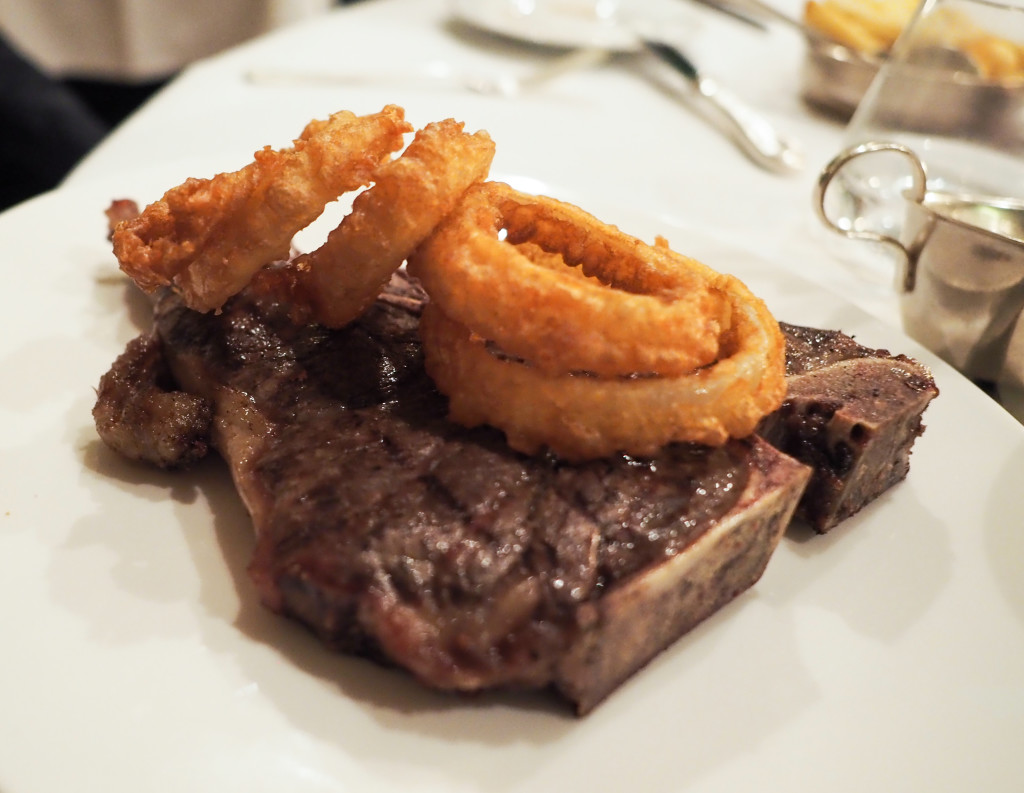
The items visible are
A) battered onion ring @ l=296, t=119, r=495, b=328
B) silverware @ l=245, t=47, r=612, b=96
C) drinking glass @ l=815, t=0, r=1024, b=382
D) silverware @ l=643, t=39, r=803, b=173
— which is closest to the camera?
battered onion ring @ l=296, t=119, r=495, b=328

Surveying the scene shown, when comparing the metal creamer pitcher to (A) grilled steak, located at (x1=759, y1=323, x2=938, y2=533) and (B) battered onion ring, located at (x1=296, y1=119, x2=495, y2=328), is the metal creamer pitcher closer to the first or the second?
(A) grilled steak, located at (x1=759, y1=323, x2=938, y2=533)

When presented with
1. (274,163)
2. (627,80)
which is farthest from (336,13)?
(274,163)

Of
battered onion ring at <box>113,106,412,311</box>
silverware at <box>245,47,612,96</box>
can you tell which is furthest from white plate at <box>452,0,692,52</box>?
battered onion ring at <box>113,106,412,311</box>

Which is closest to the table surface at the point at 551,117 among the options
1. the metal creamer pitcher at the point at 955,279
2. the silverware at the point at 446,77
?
the silverware at the point at 446,77

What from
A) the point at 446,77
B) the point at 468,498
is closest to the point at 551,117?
the point at 446,77

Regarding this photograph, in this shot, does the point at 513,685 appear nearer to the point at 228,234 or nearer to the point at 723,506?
the point at 723,506
